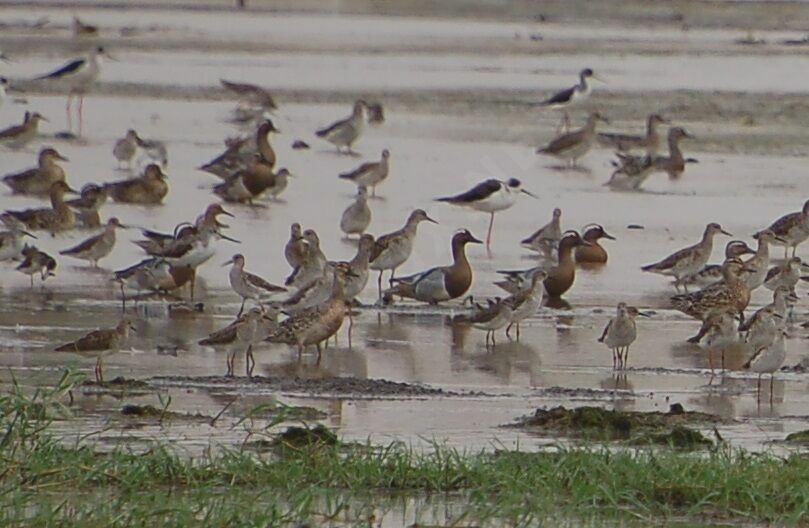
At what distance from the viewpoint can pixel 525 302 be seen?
14984 mm

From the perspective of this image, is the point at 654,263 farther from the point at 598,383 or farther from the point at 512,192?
the point at 598,383

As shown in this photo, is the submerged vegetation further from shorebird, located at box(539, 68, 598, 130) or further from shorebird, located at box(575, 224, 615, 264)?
shorebird, located at box(539, 68, 598, 130)

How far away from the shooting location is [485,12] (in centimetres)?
4991

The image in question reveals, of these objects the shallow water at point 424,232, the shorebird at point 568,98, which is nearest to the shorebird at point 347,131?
the shallow water at point 424,232

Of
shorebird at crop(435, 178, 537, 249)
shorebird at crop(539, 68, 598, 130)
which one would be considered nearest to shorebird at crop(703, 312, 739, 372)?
shorebird at crop(435, 178, 537, 249)

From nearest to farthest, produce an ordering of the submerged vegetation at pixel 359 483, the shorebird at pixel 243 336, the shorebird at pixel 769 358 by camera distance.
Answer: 1. the submerged vegetation at pixel 359 483
2. the shorebird at pixel 769 358
3. the shorebird at pixel 243 336

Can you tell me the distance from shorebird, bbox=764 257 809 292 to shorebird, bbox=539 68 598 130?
1265 cm

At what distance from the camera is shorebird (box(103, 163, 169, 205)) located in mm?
21328

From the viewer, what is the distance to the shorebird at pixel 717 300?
15.5m

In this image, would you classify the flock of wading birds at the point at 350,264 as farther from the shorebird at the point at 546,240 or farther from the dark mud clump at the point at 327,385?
the dark mud clump at the point at 327,385

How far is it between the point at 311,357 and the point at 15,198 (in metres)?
8.91

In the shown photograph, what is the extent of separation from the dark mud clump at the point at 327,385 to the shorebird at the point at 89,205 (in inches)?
290

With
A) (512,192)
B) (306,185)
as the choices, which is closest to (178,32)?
(306,185)

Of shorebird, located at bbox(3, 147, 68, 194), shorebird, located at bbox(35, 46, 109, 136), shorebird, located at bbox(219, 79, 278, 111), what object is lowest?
shorebird, located at bbox(3, 147, 68, 194)
